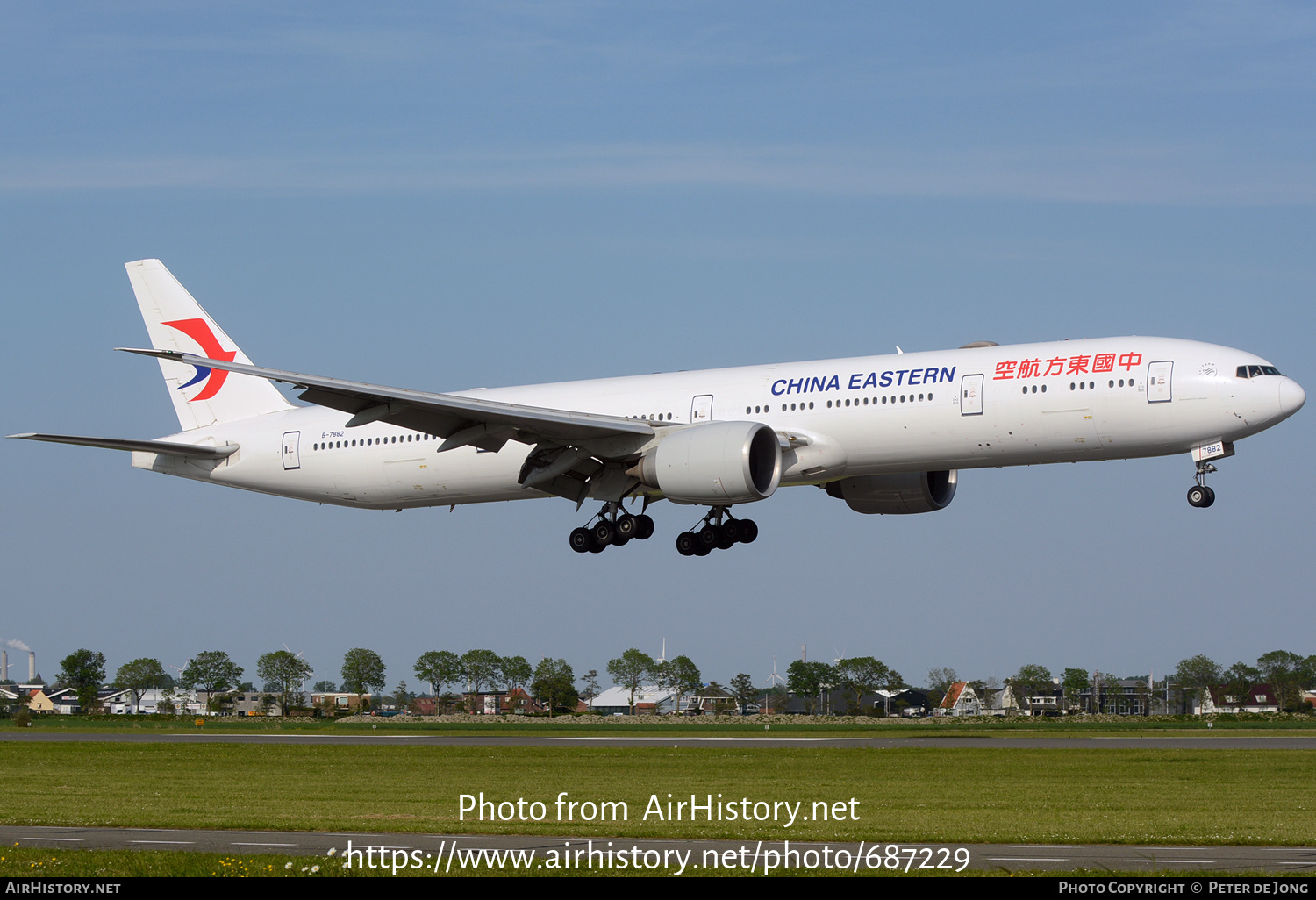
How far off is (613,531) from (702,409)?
478cm

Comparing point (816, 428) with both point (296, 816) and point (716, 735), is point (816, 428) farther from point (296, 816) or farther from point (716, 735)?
point (716, 735)

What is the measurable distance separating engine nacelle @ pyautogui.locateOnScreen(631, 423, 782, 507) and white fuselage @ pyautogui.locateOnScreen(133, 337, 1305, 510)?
3.28 ft

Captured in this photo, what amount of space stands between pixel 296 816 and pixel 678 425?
1728cm

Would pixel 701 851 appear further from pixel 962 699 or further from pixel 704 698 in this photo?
pixel 962 699

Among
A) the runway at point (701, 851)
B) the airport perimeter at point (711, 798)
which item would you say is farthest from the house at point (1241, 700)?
the runway at point (701, 851)

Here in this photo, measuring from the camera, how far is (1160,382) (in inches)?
1310

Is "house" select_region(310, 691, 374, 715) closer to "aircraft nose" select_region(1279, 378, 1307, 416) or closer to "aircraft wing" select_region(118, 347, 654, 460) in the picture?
"aircraft wing" select_region(118, 347, 654, 460)

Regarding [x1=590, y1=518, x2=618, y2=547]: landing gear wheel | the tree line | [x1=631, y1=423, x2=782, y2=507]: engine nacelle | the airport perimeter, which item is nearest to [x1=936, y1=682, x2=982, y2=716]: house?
the tree line

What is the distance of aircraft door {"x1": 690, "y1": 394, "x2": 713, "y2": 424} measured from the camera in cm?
3906

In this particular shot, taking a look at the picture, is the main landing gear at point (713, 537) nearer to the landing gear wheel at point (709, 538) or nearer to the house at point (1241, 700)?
the landing gear wheel at point (709, 538)

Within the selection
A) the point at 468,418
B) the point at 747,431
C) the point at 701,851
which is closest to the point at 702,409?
the point at 747,431

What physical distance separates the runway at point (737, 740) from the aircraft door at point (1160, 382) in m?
13.7
